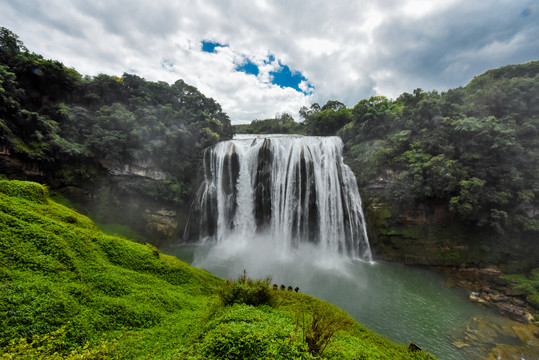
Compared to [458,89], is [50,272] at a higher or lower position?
lower

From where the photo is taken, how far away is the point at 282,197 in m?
15.7

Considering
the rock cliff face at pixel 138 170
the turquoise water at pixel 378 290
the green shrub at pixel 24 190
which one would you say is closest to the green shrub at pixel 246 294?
the green shrub at pixel 24 190

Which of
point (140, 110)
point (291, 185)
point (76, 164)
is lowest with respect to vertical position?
point (291, 185)

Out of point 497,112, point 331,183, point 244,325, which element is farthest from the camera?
point 331,183

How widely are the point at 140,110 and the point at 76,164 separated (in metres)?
5.79

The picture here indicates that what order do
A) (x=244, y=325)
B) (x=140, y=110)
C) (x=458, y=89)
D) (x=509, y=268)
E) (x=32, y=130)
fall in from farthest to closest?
1. (x=140, y=110)
2. (x=458, y=89)
3. (x=32, y=130)
4. (x=509, y=268)
5. (x=244, y=325)

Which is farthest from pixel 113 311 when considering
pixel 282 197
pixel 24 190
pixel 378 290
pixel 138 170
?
pixel 138 170

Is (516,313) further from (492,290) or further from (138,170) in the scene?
(138,170)

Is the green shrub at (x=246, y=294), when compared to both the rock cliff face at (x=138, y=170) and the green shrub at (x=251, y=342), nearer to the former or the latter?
the green shrub at (x=251, y=342)

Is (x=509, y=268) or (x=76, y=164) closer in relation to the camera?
(x=509, y=268)

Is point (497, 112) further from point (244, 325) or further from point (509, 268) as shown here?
point (244, 325)

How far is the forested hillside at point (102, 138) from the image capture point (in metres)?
11.9

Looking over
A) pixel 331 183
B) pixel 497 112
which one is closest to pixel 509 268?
pixel 497 112

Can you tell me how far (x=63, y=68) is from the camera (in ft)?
47.7
